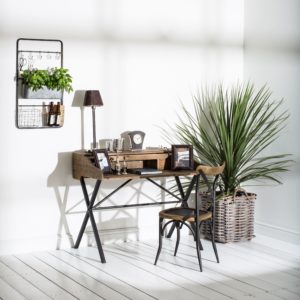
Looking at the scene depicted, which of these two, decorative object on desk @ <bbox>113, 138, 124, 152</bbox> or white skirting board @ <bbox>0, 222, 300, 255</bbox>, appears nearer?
white skirting board @ <bbox>0, 222, 300, 255</bbox>

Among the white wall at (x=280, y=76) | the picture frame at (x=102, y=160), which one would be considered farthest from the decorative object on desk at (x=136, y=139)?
the white wall at (x=280, y=76)

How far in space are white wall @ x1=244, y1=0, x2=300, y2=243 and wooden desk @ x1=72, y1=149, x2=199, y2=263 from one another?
831 mm

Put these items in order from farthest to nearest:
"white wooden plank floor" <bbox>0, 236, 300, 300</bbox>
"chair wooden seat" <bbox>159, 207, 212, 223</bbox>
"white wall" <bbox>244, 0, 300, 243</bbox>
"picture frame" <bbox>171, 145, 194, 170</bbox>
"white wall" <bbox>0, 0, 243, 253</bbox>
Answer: "white wall" <bbox>244, 0, 300, 243</bbox>, "picture frame" <bbox>171, 145, 194, 170</bbox>, "white wall" <bbox>0, 0, 243, 253</bbox>, "chair wooden seat" <bbox>159, 207, 212, 223</bbox>, "white wooden plank floor" <bbox>0, 236, 300, 300</bbox>

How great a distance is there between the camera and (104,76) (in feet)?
19.6

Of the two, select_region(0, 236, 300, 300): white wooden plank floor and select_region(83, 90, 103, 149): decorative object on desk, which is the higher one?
select_region(83, 90, 103, 149): decorative object on desk

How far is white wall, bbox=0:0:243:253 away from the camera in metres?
5.63

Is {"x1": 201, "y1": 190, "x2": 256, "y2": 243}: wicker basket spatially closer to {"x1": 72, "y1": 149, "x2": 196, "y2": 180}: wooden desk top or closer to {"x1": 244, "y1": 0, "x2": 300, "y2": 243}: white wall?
{"x1": 244, "y1": 0, "x2": 300, "y2": 243}: white wall

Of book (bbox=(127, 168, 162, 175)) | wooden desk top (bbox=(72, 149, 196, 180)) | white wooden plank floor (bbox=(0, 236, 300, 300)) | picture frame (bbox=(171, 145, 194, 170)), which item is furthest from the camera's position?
picture frame (bbox=(171, 145, 194, 170))

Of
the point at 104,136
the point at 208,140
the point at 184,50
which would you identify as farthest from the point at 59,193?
the point at 184,50

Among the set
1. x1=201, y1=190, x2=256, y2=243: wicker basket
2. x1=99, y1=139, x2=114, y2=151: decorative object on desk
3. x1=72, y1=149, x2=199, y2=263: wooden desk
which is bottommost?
x1=201, y1=190, x2=256, y2=243: wicker basket

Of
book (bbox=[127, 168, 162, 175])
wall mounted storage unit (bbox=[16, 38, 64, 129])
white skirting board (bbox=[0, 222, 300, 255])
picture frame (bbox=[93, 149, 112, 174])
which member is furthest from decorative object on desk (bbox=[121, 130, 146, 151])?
white skirting board (bbox=[0, 222, 300, 255])

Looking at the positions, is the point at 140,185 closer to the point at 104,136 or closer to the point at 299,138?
the point at 104,136

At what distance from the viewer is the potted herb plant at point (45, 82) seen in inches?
218

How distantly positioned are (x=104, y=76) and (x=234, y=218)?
68.0 inches
